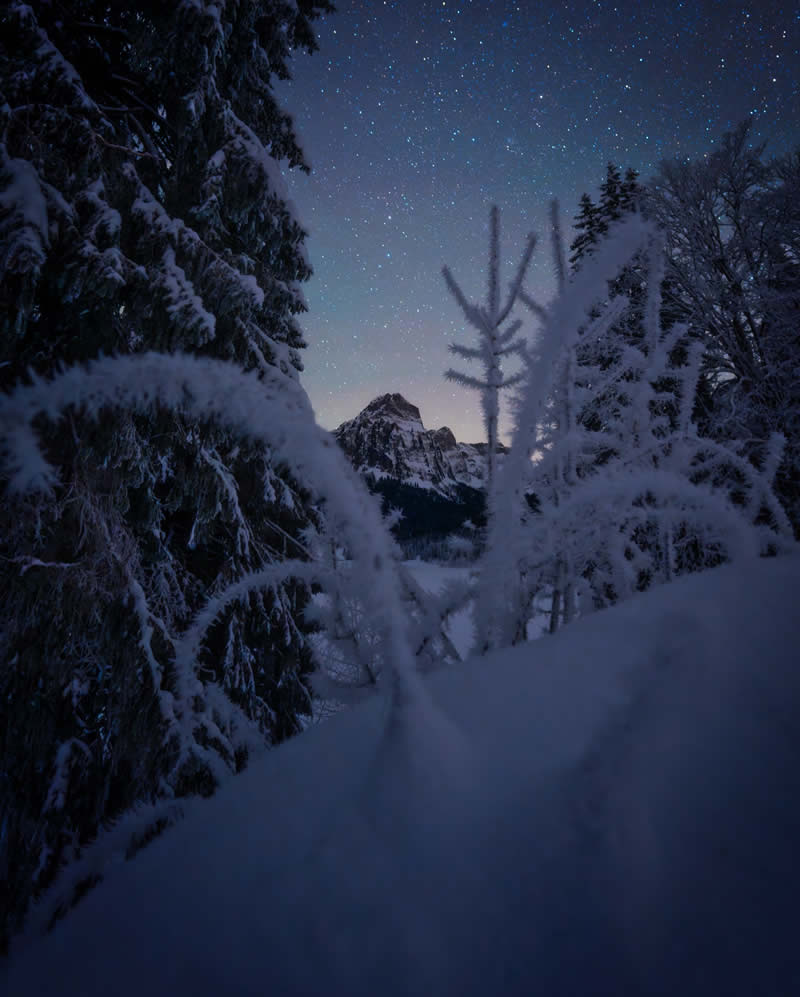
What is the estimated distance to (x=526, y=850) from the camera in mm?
414

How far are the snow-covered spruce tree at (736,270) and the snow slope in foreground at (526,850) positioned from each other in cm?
736

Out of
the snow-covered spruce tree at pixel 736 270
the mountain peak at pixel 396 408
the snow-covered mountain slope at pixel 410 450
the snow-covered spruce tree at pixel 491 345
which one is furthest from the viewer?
the mountain peak at pixel 396 408

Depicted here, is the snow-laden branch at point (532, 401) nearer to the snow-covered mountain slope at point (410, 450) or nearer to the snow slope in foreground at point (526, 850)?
the snow slope in foreground at point (526, 850)

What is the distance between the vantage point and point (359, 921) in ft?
1.32

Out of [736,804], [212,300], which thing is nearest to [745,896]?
[736,804]

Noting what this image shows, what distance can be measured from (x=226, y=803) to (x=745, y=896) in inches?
26.1

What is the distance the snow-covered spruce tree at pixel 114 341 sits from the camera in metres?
2.45

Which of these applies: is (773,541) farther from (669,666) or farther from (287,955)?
(287,955)

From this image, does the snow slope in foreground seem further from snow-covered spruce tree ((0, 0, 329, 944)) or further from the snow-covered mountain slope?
the snow-covered mountain slope

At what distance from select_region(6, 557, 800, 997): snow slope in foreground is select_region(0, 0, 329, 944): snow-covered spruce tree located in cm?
172

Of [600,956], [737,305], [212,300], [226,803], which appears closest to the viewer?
[600,956]

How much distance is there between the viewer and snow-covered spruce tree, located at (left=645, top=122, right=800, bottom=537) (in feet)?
20.9

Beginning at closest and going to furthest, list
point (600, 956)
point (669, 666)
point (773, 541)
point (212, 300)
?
1. point (600, 956)
2. point (669, 666)
3. point (773, 541)
4. point (212, 300)

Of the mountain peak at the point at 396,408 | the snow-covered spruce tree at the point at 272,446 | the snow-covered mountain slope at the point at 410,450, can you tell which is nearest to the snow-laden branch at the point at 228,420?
the snow-covered spruce tree at the point at 272,446
